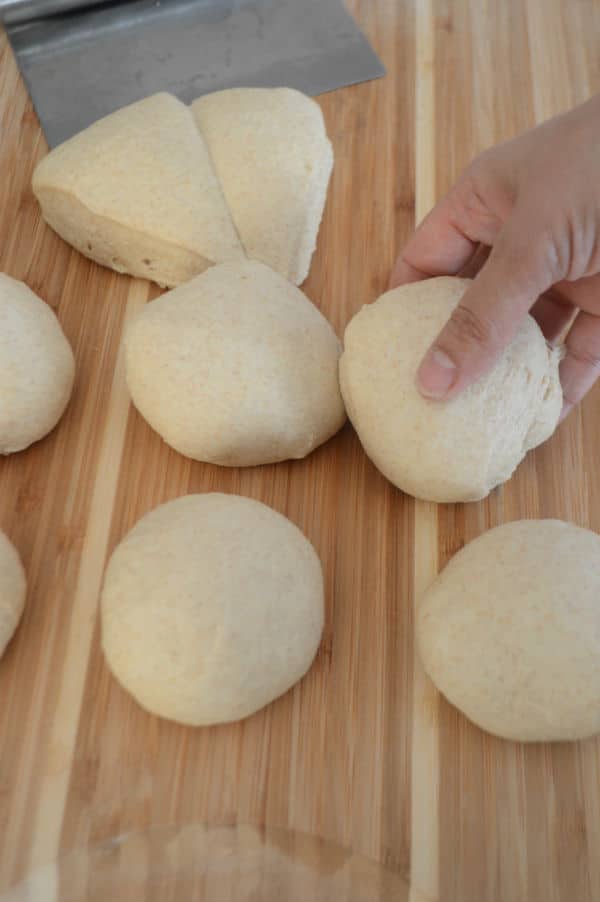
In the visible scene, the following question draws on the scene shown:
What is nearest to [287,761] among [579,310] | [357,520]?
[357,520]

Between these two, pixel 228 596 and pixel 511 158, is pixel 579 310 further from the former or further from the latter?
pixel 228 596

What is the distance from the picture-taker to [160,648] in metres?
1.36

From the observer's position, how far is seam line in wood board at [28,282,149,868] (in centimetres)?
137

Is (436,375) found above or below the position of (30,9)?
below

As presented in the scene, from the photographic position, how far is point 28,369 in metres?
1.60

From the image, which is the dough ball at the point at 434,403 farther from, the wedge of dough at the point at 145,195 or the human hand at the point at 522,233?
the wedge of dough at the point at 145,195

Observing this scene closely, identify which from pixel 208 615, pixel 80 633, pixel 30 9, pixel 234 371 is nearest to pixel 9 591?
pixel 80 633

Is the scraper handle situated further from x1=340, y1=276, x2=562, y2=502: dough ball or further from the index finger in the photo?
x1=340, y1=276, x2=562, y2=502: dough ball

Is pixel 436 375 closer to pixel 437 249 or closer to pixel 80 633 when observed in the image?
pixel 437 249

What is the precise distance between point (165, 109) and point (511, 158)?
78 cm

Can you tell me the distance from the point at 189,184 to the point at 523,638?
3.71 feet

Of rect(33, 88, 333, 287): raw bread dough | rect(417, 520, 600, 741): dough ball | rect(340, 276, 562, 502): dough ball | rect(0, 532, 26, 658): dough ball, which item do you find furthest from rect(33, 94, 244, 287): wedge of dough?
rect(417, 520, 600, 741): dough ball

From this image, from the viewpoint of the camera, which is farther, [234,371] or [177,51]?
[177,51]

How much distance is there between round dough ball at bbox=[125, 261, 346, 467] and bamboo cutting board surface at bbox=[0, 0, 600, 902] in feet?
0.35
